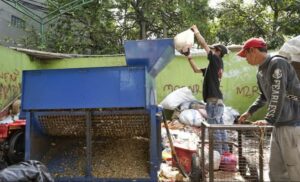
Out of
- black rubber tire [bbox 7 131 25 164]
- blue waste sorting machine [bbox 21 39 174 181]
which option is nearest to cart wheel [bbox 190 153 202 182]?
blue waste sorting machine [bbox 21 39 174 181]

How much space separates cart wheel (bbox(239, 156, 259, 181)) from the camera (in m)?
4.18

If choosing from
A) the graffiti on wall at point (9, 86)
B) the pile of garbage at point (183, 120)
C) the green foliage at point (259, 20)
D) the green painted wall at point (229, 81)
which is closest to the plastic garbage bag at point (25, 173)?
the pile of garbage at point (183, 120)

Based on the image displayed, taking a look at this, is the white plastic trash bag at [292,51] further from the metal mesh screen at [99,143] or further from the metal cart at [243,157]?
the metal mesh screen at [99,143]

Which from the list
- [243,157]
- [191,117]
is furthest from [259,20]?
[243,157]

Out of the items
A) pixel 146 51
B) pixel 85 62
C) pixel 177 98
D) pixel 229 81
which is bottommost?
pixel 177 98

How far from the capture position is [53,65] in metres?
10.7

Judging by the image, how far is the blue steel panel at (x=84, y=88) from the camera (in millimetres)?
4449

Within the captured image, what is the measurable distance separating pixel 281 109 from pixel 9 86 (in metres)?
6.91

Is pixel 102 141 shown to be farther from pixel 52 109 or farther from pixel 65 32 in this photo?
pixel 65 32

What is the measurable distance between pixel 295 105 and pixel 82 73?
7.73ft

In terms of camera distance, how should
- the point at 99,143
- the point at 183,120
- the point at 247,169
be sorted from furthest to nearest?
1. the point at 183,120
2. the point at 99,143
3. the point at 247,169

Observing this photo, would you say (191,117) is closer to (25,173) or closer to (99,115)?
(99,115)

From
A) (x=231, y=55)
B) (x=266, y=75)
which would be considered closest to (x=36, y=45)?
(x=231, y=55)

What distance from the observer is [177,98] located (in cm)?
975
